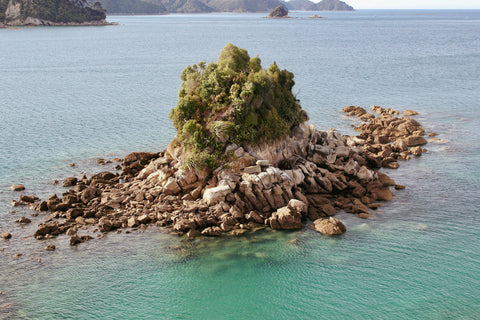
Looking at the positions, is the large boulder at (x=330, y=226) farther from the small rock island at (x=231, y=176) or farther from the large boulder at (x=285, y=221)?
the large boulder at (x=285, y=221)

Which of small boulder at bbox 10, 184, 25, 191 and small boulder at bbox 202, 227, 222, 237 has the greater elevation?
small boulder at bbox 10, 184, 25, 191

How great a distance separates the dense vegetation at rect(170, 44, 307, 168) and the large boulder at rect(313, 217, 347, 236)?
12583 millimetres

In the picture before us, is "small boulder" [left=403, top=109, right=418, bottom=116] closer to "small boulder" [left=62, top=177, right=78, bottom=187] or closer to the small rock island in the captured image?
the small rock island

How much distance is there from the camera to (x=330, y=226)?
46.4 meters

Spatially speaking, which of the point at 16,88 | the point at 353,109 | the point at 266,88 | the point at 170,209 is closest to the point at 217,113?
the point at 266,88

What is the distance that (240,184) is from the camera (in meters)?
50.0

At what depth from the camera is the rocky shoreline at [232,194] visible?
4747cm

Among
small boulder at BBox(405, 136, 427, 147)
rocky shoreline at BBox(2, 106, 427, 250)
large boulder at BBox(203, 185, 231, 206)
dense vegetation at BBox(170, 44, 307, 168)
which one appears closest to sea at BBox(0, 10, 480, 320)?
rocky shoreline at BBox(2, 106, 427, 250)

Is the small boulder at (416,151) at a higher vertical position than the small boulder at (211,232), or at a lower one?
higher

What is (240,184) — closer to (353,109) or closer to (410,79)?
(353,109)

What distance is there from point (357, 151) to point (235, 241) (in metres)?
25.0

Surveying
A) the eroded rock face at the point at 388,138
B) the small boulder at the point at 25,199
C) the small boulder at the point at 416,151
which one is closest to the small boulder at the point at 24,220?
the small boulder at the point at 25,199

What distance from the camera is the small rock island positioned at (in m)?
48.1

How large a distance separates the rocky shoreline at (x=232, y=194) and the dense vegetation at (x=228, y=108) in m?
1.50
